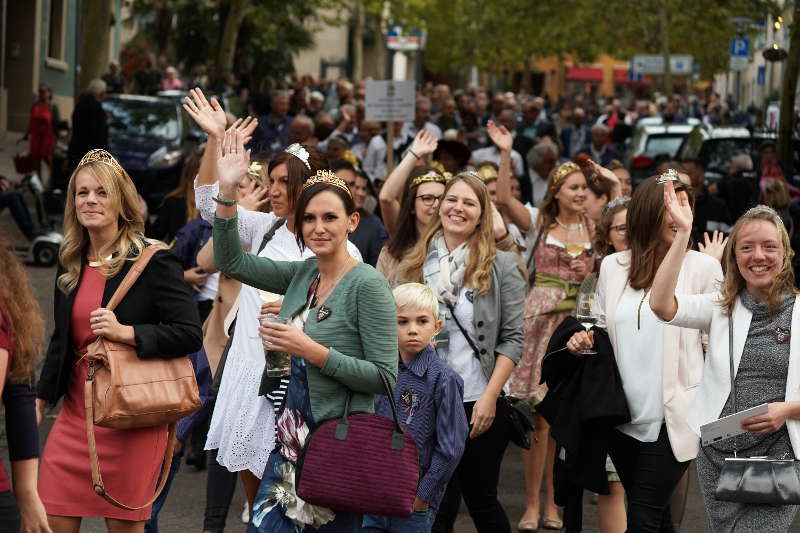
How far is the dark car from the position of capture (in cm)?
2105

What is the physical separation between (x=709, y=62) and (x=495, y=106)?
42108 mm

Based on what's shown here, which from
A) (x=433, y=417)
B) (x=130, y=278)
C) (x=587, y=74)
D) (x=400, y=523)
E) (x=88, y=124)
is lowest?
(x=400, y=523)

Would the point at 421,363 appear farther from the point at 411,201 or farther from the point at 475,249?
the point at 411,201

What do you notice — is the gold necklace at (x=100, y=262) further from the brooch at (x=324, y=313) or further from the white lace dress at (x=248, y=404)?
the white lace dress at (x=248, y=404)

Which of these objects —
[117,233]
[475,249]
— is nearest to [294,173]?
[475,249]

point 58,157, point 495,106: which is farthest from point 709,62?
point 58,157

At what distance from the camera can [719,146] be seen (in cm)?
1772

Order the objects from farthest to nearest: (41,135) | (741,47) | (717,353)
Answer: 1. (741,47)
2. (41,135)
3. (717,353)

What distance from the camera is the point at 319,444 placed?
4.74m

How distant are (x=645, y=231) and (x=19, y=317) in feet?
9.53

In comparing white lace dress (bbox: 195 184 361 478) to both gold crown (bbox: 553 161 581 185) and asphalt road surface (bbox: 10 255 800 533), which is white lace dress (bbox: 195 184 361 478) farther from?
gold crown (bbox: 553 161 581 185)

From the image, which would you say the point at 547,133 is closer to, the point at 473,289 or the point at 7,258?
the point at 473,289

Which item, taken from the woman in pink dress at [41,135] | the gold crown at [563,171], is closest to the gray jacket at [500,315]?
the gold crown at [563,171]

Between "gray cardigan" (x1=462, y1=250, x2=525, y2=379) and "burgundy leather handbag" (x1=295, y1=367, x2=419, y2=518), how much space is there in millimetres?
1699
